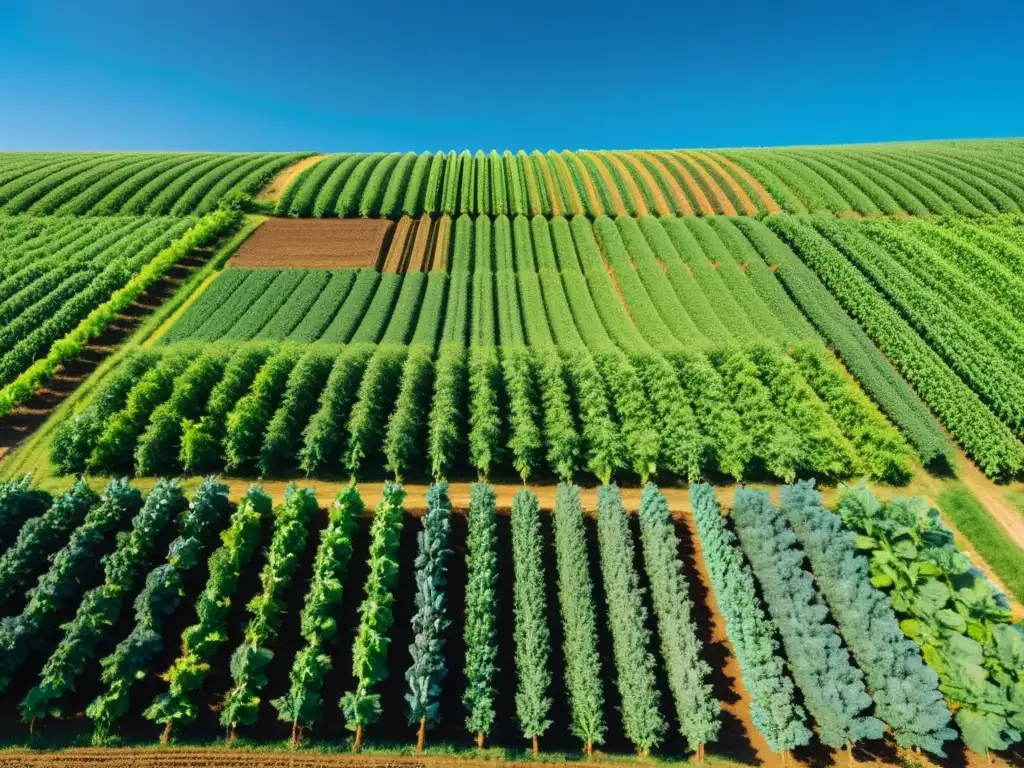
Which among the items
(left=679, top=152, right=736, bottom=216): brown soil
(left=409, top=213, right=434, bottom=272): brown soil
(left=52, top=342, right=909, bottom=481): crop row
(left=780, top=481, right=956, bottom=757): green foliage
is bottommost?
(left=780, top=481, right=956, bottom=757): green foliage

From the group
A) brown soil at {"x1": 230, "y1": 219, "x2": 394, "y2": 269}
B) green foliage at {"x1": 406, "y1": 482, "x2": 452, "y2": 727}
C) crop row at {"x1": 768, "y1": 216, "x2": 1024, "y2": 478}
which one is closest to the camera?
green foliage at {"x1": 406, "y1": 482, "x2": 452, "y2": 727}

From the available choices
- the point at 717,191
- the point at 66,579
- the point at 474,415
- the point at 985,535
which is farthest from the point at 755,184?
the point at 66,579

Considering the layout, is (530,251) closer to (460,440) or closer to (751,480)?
(460,440)

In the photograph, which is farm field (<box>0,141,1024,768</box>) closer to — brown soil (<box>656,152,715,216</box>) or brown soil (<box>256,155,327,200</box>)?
brown soil (<box>656,152,715,216</box>)

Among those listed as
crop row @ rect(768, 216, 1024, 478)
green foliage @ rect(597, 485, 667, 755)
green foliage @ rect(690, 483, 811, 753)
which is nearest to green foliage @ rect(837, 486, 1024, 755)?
green foliage @ rect(690, 483, 811, 753)

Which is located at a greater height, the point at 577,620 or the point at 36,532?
the point at 36,532

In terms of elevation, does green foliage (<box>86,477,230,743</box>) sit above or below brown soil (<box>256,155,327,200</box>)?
below

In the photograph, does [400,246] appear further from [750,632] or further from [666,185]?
[750,632]
